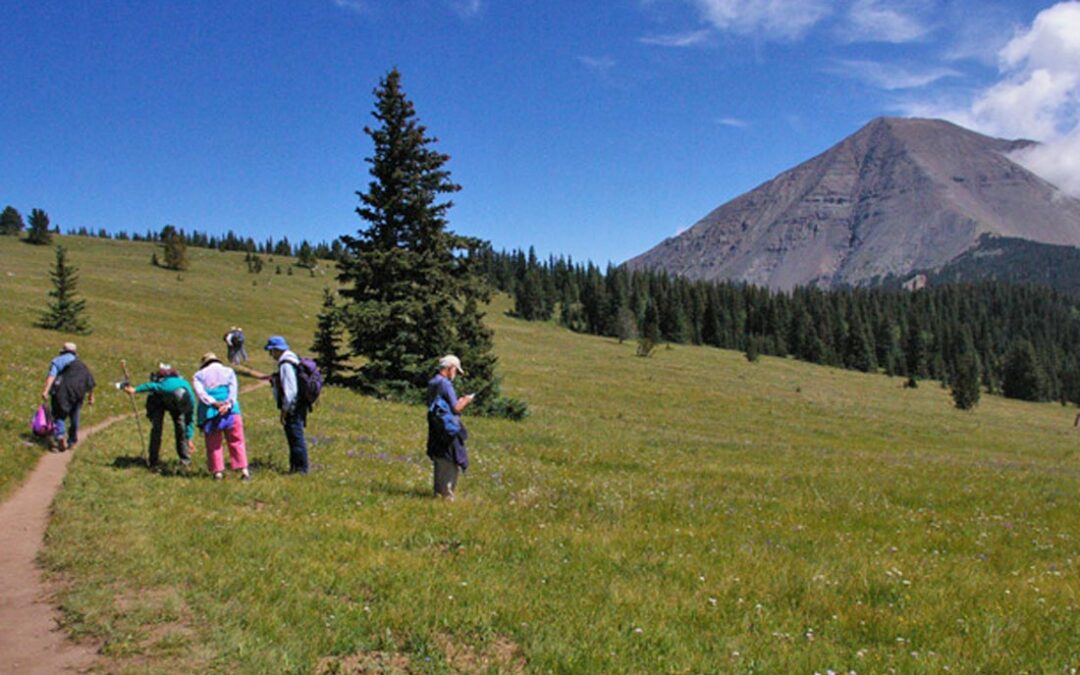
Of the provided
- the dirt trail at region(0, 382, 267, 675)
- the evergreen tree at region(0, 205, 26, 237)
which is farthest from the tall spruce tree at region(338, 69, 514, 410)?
the evergreen tree at region(0, 205, 26, 237)

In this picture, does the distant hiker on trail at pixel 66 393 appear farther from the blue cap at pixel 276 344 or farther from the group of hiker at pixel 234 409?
the blue cap at pixel 276 344

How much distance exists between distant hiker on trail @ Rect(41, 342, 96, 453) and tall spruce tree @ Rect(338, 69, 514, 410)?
15093mm

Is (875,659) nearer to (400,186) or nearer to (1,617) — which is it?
(1,617)

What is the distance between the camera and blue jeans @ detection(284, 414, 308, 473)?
13.3 m

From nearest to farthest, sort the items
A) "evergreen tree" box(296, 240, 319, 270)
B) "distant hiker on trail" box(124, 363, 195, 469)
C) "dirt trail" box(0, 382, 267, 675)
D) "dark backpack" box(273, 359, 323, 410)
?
1. "dirt trail" box(0, 382, 267, 675)
2. "dark backpack" box(273, 359, 323, 410)
3. "distant hiker on trail" box(124, 363, 195, 469)
4. "evergreen tree" box(296, 240, 319, 270)

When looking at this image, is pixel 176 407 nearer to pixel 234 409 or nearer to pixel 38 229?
pixel 234 409

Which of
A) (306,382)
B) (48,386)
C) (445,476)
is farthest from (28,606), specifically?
(48,386)

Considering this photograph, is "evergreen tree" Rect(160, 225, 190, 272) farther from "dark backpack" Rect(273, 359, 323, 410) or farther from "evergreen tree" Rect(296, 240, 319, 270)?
"dark backpack" Rect(273, 359, 323, 410)

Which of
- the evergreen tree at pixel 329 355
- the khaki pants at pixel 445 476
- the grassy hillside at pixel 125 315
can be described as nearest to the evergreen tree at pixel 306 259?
the grassy hillside at pixel 125 315

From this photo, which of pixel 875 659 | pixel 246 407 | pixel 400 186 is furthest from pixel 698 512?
pixel 400 186

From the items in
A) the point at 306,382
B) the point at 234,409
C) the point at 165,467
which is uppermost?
the point at 306,382

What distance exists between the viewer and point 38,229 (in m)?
121

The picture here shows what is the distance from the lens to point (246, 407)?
24844 mm

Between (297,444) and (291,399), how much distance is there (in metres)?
1.12
